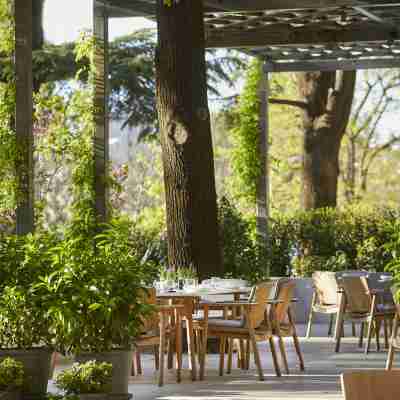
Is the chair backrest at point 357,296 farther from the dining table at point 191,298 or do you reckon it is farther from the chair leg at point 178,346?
the chair leg at point 178,346

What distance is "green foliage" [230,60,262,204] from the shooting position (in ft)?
52.9

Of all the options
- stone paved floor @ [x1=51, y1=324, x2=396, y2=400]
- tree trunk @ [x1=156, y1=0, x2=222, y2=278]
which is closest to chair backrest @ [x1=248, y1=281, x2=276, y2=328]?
stone paved floor @ [x1=51, y1=324, x2=396, y2=400]

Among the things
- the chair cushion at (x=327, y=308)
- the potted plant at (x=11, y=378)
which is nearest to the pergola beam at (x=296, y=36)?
the chair cushion at (x=327, y=308)

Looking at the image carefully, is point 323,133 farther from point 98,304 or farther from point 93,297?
point 98,304

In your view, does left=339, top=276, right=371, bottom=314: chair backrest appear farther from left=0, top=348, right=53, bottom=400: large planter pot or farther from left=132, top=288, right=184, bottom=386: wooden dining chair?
left=0, top=348, right=53, bottom=400: large planter pot

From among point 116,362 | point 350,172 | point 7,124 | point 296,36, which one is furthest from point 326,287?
point 350,172

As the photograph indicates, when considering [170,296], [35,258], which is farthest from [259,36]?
[35,258]

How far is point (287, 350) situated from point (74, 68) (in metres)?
9.62

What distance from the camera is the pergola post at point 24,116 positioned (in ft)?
35.6

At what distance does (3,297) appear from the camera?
7.98 meters

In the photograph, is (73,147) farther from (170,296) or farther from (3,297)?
(3,297)

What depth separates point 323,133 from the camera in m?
20.5

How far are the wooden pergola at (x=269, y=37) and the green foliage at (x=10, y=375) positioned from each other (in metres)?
3.39

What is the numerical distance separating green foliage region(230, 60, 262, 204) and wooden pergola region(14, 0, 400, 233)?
0.52 feet
